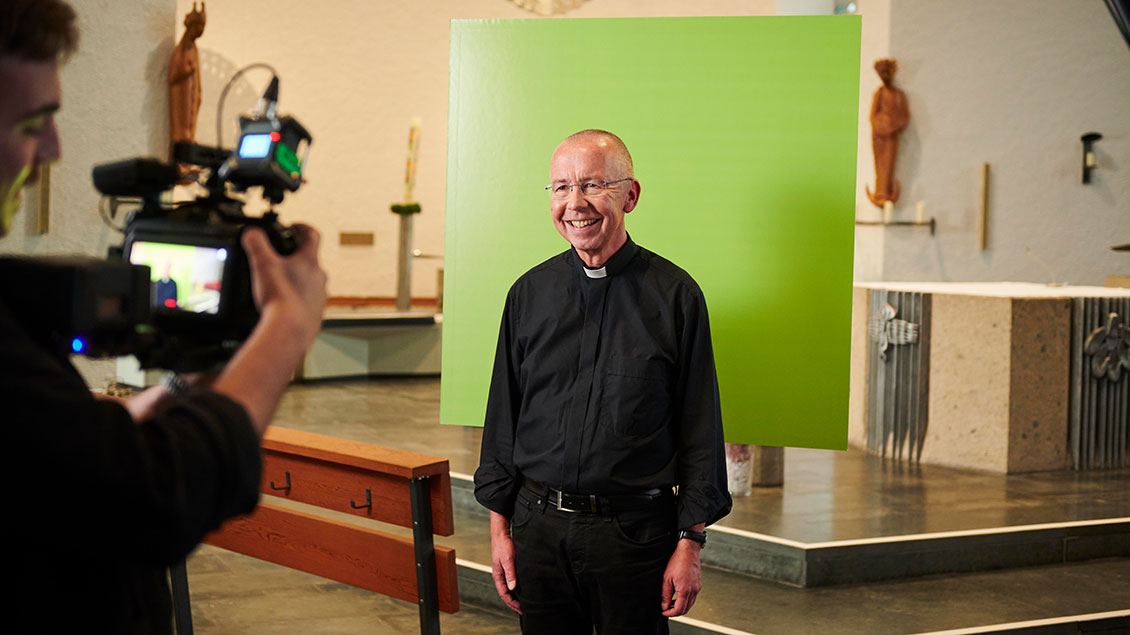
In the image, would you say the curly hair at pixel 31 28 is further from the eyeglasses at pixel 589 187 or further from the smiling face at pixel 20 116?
the eyeglasses at pixel 589 187

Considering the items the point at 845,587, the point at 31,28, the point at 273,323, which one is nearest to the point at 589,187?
the point at 273,323

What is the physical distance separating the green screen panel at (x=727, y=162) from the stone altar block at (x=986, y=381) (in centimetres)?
251

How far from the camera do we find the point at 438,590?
2.71m

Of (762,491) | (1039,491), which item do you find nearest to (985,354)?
(1039,491)

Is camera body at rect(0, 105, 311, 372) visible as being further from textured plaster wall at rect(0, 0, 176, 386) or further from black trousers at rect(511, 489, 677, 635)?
textured plaster wall at rect(0, 0, 176, 386)

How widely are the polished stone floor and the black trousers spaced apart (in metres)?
1.27

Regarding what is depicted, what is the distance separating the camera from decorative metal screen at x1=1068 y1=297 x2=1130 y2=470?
504cm

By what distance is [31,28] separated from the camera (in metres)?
0.79

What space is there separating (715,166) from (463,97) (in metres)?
0.80

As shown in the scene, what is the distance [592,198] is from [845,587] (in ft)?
6.92

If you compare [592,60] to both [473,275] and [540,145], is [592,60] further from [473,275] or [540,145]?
[473,275]

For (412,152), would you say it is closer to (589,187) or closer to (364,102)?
(364,102)

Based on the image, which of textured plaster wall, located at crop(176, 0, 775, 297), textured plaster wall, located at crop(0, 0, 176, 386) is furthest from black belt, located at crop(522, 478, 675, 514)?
textured plaster wall, located at crop(176, 0, 775, 297)

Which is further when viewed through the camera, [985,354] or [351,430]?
[351,430]
